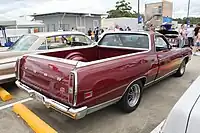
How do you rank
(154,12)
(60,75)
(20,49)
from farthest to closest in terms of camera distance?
(154,12) < (20,49) < (60,75)

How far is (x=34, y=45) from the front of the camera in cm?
596

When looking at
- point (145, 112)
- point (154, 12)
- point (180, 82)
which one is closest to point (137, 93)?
point (145, 112)

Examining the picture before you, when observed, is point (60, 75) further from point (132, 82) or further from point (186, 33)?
point (186, 33)

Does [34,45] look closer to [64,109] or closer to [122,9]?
[64,109]

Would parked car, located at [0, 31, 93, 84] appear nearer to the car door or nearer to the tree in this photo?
the car door

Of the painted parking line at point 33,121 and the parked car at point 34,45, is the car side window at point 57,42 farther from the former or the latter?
the painted parking line at point 33,121

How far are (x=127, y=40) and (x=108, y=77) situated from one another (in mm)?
2323

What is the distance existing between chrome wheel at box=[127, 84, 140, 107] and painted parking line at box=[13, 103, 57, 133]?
1.69 m

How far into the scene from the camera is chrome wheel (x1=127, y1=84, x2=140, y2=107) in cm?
414

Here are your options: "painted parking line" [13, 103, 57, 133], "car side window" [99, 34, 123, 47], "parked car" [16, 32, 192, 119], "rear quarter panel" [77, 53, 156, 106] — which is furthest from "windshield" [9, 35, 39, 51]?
"rear quarter panel" [77, 53, 156, 106]

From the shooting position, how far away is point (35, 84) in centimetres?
374

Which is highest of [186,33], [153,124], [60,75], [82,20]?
[82,20]

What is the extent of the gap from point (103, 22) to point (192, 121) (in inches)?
1323

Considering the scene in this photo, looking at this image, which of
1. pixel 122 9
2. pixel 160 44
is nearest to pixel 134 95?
pixel 160 44
